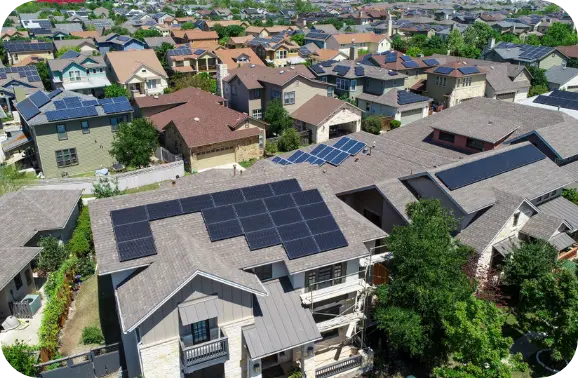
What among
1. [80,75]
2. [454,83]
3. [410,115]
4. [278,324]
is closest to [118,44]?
[80,75]

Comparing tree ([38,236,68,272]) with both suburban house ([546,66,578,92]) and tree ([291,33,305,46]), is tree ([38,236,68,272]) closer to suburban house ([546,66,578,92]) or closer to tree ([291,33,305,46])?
suburban house ([546,66,578,92])

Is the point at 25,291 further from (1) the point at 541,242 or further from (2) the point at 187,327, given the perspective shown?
(1) the point at 541,242

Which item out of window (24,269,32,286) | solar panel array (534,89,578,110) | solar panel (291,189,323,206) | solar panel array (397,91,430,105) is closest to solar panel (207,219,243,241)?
solar panel (291,189,323,206)

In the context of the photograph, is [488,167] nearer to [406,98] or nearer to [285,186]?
[285,186]

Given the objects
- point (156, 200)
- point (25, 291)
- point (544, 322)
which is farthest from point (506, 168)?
point (25, 291)

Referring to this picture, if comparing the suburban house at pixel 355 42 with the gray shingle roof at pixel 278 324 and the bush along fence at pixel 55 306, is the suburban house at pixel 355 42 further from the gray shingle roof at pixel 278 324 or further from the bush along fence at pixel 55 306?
the gray shingle roof at pixel 278 324

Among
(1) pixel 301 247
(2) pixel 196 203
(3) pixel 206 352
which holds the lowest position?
(3) pixel 206 352

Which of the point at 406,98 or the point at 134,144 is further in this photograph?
the point at 406,98
